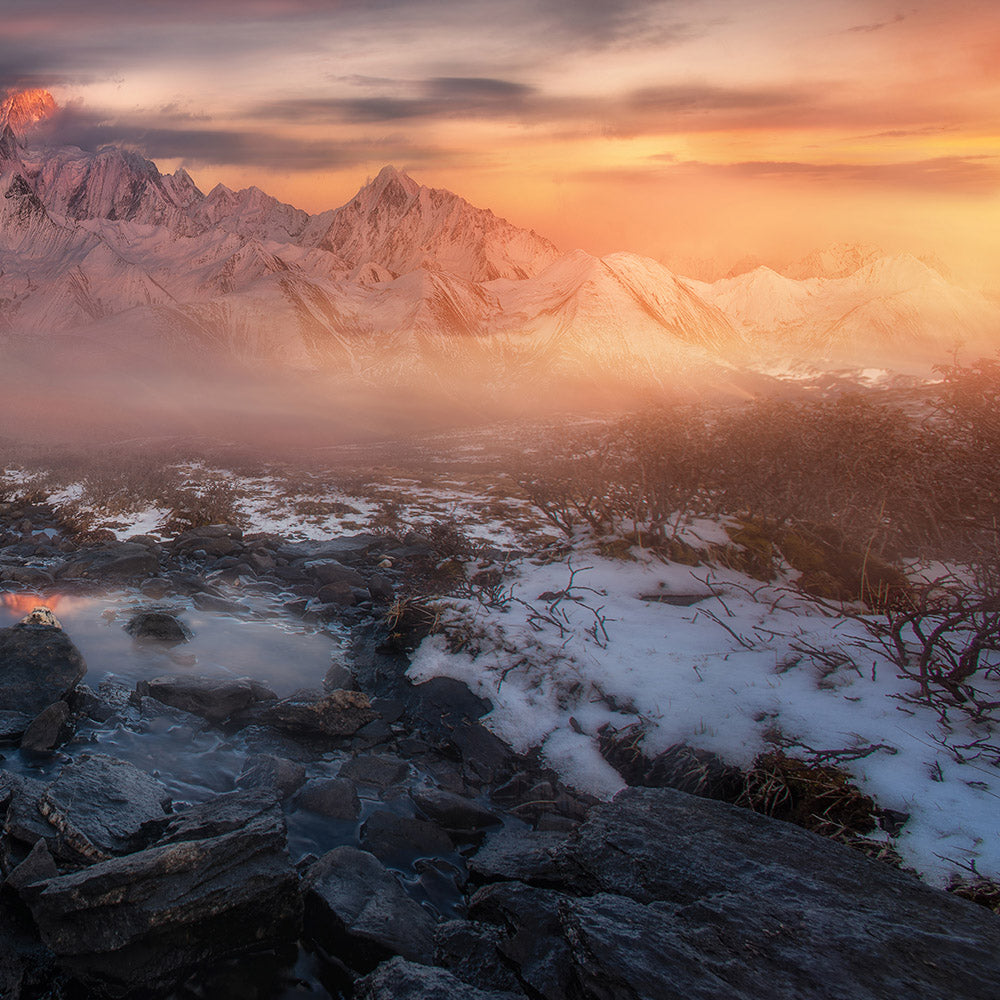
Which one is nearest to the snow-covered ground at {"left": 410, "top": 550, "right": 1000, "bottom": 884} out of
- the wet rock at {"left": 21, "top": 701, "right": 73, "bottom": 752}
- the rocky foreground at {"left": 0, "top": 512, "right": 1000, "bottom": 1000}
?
the rocky foreground at {"left": 0, "top": 512, "right": 1000, "bottom": 1000}

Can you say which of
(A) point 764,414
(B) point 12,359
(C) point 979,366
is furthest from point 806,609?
(B) point 12,359

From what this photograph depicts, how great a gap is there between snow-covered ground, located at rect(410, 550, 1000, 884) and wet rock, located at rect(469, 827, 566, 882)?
0.91 meters

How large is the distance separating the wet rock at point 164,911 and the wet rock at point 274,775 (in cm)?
153

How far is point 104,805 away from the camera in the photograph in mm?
5785

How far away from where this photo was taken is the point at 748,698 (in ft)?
21.8

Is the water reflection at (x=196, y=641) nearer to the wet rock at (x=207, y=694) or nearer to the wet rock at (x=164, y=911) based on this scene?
the wet rock at (x=207, y=694)

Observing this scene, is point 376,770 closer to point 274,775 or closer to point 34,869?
point 274,775

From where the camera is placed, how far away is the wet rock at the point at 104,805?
5.23m

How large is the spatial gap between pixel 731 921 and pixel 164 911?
12.2ft

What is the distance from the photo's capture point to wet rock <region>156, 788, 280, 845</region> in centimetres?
538

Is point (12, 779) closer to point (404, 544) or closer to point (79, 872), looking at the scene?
point (79, 872)

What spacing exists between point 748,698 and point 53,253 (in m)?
169

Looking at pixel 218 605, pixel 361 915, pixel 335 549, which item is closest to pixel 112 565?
pixel 218 605

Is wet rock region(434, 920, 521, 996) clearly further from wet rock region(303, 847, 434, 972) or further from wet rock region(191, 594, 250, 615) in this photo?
wet rock region(191, 594, 250, 615)
